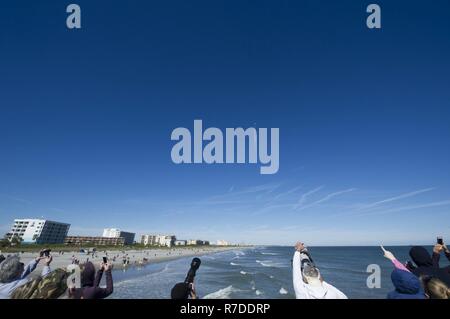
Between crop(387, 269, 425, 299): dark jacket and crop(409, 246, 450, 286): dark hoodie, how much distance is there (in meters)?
0.80

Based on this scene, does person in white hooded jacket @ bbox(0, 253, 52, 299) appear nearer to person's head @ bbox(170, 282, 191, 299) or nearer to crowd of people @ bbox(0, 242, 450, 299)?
crowd of people @ bbox(0, 242, 450, 299)

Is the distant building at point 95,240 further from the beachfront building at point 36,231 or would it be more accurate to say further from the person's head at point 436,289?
the person's head at point 436,289

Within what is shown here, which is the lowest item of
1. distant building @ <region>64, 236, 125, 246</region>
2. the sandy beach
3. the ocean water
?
the ocean water

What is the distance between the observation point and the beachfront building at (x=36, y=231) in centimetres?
12225

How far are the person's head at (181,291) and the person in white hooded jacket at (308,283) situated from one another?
1.54 meters

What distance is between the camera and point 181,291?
3.05 meters

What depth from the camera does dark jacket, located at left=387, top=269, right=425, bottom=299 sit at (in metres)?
2.92

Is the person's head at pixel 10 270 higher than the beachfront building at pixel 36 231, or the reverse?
the beachfront building at pixel 36 231

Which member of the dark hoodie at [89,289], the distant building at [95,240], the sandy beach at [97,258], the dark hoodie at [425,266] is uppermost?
the distant building at [95,240]

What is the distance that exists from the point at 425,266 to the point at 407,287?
1.13 meters

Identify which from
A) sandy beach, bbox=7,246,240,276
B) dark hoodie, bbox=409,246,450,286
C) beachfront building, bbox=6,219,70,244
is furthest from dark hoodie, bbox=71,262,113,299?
beachfront building, bbox=6,219,70,244

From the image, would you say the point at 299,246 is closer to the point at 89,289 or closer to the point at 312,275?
the point at 312,275

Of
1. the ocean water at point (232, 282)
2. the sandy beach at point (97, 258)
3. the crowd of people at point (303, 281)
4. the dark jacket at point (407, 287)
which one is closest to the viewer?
the dark jacket at point (407, 287)

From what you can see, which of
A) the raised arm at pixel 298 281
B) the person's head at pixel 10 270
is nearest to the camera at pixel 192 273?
the raised arm at pixel 298 281
